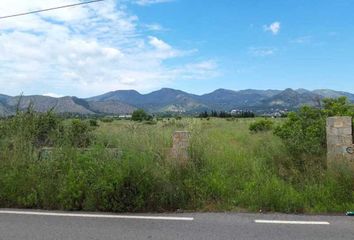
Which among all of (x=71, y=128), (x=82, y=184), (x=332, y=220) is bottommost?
(x=332, y=220)

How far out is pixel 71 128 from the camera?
995cm

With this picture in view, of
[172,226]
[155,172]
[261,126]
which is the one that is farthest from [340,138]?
[261,126]

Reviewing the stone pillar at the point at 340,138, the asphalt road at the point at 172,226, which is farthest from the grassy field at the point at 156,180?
the stone pillar at the point at 340,138

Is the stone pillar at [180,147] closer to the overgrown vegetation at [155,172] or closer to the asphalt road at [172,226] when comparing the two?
the overgrown vegetation at [155,172]

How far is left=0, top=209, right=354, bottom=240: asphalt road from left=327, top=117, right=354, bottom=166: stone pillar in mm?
2277

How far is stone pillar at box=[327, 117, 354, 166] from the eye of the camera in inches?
347

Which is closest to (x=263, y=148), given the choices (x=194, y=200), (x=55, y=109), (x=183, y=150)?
(x=183, y=150)

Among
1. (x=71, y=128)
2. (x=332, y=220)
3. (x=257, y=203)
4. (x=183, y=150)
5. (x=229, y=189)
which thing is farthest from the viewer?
(x=71, y=128)

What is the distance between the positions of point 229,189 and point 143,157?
5.87ft

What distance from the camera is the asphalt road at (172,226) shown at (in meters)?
5.93

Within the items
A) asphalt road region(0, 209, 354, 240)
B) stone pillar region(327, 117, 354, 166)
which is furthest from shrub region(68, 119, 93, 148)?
stone pillar region(327, 117, 354, 166)

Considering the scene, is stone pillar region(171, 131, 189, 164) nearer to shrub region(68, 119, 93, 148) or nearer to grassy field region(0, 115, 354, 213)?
grassy field region(0, 115, 354, 213)

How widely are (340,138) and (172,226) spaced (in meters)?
4.57

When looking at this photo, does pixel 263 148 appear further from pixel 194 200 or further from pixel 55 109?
pixel 55 109
